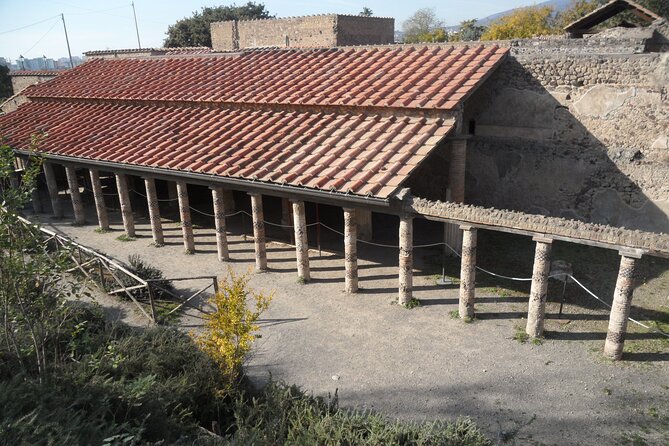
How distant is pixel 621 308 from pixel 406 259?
3866 mm

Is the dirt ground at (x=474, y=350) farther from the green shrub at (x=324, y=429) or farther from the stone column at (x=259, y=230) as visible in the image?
the green shrub at (x=324, y=429)

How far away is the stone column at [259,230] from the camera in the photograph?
477 inches

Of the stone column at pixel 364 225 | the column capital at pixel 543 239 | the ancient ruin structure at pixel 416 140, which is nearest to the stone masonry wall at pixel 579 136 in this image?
the ancient ruin structure at pixel 416 140

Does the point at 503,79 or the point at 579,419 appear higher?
the point at 503,79

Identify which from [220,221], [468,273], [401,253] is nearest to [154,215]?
[220,221]

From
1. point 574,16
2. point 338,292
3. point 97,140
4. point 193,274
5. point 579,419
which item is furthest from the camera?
point 574,16

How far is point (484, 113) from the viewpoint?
1405 cm

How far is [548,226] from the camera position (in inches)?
337

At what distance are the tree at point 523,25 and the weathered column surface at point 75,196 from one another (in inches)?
1199

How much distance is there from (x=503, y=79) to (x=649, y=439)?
9455 millimetres

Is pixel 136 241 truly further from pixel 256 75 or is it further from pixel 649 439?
pixel 649 439

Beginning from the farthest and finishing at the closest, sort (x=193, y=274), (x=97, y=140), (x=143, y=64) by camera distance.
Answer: (x=143, y=64) < (x=97, y=140) < (x=193, y=274)

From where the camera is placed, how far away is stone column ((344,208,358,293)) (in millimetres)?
10711

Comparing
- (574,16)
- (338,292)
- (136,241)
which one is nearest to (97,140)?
(136,241)
